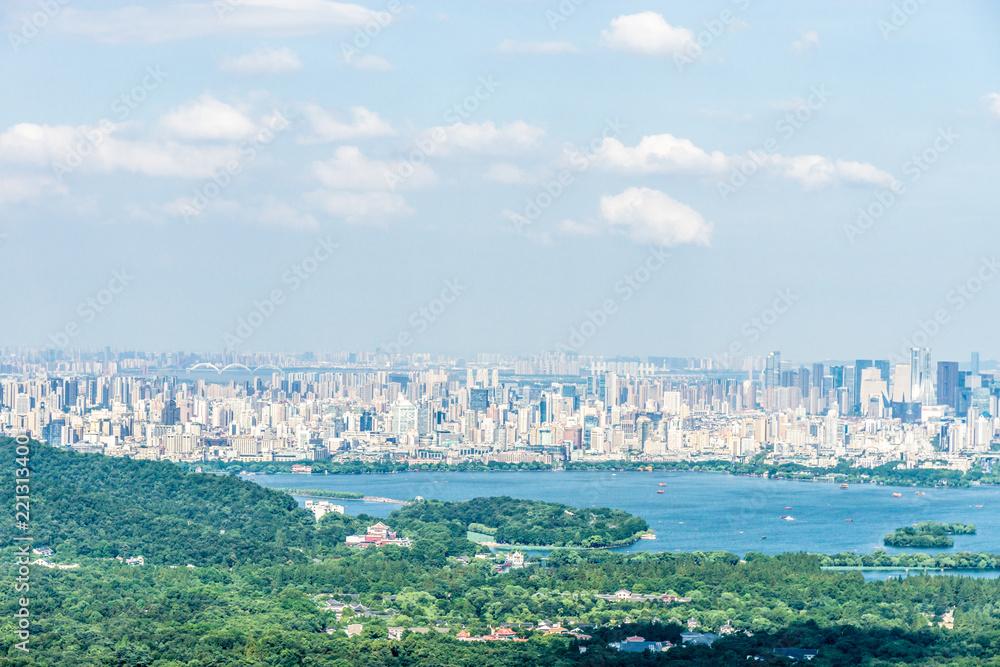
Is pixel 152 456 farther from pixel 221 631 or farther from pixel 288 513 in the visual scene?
pixel 221 631

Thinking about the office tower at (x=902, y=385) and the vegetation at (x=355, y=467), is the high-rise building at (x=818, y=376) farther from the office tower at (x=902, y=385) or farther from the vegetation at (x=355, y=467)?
the vegetation at (x=355, y=467)

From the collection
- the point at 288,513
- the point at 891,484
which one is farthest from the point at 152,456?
the point at 891,484

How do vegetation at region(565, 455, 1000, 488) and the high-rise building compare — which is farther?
the high-rise building

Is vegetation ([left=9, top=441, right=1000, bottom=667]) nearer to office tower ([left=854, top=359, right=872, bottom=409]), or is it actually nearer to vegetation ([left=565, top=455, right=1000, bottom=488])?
vegetation ([left=565, top=455, right=1000, bottom=488])

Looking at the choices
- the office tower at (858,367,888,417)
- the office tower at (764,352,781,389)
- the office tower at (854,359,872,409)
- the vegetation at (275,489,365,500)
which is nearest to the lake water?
the vegetation at (275,489,365,500)

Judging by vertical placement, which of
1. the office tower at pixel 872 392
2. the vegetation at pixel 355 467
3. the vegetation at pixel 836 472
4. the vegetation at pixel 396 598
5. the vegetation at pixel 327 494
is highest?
the office tower at pixel 872 392

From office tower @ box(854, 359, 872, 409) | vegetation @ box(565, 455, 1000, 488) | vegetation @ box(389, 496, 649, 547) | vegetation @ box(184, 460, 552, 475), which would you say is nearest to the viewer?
vegetation @ box(389, 496, 649, 547)

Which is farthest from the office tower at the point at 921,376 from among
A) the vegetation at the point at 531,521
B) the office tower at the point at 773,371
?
A: the vegetation at the point at 531,521
